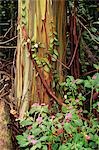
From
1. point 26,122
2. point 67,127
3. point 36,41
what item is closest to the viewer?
point 67,127

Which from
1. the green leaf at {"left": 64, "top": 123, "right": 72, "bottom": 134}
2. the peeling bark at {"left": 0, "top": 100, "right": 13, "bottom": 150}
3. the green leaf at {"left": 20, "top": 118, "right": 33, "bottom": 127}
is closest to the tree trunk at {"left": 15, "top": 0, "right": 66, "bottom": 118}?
the peeling bark at {"left": 0, "top": 100, "right": 13, "bottom": 150}

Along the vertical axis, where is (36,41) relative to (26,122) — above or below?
above

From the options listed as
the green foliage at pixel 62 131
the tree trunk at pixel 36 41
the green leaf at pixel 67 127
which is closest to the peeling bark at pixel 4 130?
the tree trunk at pixel 36 41

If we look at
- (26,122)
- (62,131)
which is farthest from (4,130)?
(62,131)

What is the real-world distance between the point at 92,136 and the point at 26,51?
2.14ft

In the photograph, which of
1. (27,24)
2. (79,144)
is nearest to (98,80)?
(79,144)

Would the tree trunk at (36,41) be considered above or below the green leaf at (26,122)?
above

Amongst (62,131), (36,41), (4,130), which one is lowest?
(4,130)

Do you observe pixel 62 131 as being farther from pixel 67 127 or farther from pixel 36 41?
pixel 36 41

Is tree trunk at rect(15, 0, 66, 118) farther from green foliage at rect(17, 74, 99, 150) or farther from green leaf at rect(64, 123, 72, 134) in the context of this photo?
green leaf at rect(64, 123, 72, 134)

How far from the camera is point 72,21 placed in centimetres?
250

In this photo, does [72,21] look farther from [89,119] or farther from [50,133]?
[50,133]

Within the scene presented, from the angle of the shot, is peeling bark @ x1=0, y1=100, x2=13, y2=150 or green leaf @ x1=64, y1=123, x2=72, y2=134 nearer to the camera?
green leaf @ x1=64, y1=123, x2=72, y2=134

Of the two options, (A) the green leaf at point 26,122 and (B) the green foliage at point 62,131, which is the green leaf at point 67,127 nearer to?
(B) the green foliage at point 62,131
